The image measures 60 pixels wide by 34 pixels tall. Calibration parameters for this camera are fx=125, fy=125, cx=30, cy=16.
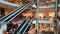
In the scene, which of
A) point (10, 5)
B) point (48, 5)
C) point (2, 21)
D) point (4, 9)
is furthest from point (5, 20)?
point (48, 5)

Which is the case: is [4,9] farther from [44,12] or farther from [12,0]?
[44,12]

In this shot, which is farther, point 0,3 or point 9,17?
point 0,3

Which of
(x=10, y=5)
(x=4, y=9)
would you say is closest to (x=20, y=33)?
(x=10, y=5)

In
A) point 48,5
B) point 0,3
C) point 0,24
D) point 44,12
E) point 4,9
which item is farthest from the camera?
point 44,12

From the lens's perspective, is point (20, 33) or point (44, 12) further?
point (44, 12)

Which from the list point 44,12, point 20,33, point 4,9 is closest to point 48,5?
point 44,12

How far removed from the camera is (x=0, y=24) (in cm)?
31

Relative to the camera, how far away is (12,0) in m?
1.91

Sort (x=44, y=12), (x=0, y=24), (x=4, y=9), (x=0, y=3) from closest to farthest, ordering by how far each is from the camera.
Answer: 1. (x=0, y=24)
2. (x=0, y=3)
3. (x=4, y=9)
4. (x=44, y=12)

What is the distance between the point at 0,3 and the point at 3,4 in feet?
0.13

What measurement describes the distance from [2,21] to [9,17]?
43 millimetres

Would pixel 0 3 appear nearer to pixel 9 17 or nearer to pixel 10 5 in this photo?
pixel 10 5

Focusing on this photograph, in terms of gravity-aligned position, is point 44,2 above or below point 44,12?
above

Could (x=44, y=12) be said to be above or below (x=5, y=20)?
below
